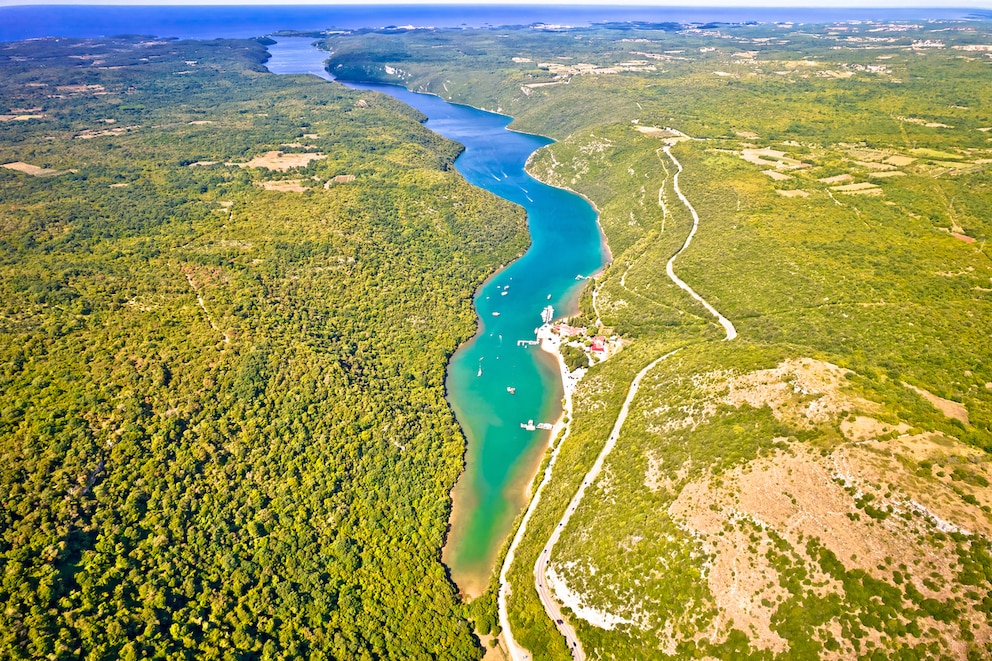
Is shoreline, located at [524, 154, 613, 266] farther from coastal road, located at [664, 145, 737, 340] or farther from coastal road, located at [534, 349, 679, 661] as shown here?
coastal road, located at [534, 349, 679, 661]

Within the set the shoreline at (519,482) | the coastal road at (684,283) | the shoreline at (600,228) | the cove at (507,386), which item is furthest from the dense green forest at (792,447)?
the shoreline at (600,228)

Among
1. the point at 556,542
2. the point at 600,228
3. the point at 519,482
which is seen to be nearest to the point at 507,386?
the point at 519,482

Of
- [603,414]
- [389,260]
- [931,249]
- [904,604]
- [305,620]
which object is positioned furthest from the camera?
[389,260]

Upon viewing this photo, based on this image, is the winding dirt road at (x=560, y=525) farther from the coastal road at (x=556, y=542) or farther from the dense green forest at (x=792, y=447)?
the dense green forest at (x=792, y=447)

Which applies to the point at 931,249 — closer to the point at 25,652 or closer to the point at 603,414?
the point at 603,414

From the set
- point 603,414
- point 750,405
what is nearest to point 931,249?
point 750,405

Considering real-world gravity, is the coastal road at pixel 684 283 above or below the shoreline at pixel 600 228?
above
